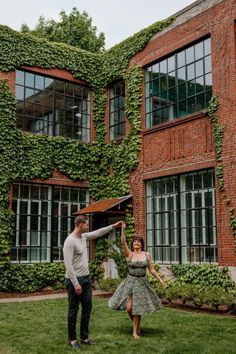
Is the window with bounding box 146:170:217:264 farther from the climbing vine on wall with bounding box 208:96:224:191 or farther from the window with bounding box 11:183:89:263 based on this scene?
the window with bounding box 11:183:89:263

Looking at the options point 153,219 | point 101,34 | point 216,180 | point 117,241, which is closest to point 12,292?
point 117,241

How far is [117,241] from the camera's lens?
48.1 feet

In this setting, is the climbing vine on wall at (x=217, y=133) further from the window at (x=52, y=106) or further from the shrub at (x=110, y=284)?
the window at (x=52, y=106)

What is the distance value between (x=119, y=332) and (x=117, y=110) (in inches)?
390

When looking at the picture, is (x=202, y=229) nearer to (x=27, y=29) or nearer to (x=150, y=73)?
(x=150, y=73)

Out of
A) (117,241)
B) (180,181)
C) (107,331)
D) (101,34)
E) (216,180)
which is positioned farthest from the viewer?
(101,34)

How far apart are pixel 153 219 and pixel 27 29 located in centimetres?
2113

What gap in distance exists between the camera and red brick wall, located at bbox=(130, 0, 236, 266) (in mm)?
11750

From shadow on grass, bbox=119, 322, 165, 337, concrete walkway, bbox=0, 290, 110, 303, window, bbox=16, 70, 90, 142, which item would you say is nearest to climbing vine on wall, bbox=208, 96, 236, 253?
shadow on grass, bbox=119, 322, 165, 337

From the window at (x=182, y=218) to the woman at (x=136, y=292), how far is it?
4.77m

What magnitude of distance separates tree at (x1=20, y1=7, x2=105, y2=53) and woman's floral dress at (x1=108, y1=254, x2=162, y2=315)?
23.1 meters

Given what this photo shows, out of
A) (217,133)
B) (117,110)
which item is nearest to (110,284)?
(217,133)

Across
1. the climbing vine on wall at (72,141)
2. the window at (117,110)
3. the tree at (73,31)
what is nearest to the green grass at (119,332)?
the climbing vine on wall at (72,141)

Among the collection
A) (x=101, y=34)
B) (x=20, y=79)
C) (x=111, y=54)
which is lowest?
(x=20, y=79)
